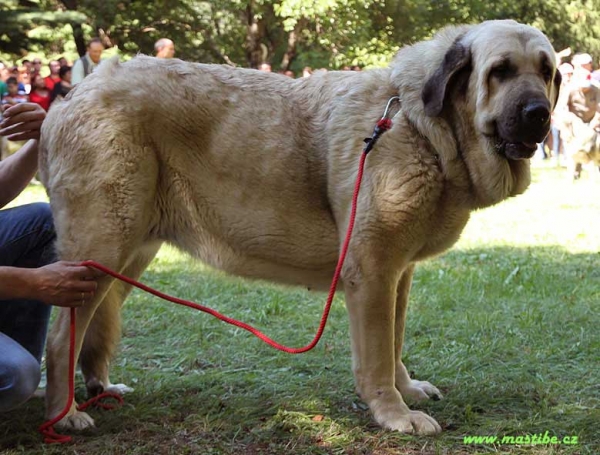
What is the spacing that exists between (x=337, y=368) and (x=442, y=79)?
181 centimetres

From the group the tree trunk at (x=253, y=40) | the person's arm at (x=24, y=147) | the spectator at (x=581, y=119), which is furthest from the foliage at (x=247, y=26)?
the person's arm at (x=24, y=147)

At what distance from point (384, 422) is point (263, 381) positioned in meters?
0.92

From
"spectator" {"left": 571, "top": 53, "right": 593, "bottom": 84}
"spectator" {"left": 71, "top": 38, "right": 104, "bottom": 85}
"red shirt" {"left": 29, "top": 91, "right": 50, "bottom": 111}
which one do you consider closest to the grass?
"spectator" {"left": 71, "top": 38, "right": 104, "bottom": 85}

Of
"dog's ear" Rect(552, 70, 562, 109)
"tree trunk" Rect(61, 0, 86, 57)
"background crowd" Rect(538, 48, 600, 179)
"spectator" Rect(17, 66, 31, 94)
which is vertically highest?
"dog's ear" Rect(552, 70, 562, 109)

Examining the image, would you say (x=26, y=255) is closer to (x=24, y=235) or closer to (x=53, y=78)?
(x=24, y=235)

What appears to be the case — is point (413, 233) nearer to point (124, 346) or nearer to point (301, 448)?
point (301, 448)

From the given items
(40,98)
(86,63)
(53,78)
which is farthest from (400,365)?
(53,78)

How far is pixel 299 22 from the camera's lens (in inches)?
982

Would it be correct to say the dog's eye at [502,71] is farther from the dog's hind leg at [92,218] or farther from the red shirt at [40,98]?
the red shirt at [40,98]

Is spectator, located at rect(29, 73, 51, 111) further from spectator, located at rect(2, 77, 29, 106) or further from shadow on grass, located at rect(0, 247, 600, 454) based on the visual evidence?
shadow on grass, located at rect(0, 247, 600, 454)

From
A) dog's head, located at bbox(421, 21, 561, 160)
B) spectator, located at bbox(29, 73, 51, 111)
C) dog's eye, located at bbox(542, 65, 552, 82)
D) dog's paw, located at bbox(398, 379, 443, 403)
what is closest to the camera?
dog's head, located at bbox(421, 21, 561, 160)

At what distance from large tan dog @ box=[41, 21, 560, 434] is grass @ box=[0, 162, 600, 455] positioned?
249 mm

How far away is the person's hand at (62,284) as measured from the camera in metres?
3.16

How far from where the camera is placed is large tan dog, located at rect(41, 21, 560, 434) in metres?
3.39
